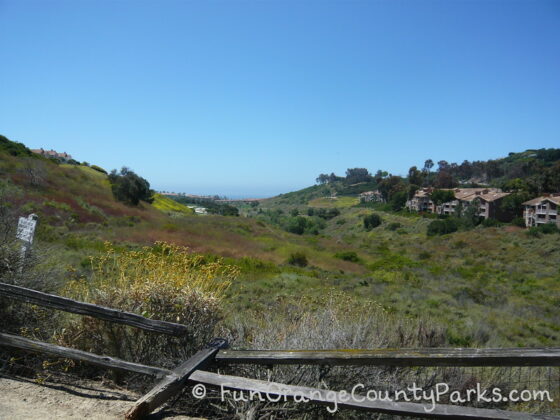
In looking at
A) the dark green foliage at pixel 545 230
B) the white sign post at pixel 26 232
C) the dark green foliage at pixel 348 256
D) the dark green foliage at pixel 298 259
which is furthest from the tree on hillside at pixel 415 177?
the white sign post at pixel 26 232

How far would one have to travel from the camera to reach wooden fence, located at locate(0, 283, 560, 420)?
2572mm

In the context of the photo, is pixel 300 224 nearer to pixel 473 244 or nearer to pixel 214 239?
pixel 473 244

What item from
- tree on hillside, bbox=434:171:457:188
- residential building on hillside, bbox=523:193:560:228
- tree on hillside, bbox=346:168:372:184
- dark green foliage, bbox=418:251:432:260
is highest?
tree on hillside, bbox=346:168:372:184

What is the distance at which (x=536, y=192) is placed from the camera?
6900 cm

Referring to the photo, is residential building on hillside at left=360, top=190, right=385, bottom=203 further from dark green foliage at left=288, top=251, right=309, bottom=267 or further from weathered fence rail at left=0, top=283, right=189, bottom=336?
weathered fence rail at left=0, top=283, right=189, bottom=336

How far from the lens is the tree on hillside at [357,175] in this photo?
18176 cm

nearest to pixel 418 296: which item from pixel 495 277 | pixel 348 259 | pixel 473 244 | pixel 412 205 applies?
pixel 495 277

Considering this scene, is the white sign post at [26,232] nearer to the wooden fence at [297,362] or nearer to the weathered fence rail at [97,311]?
the weathered fence rail at [97,311]

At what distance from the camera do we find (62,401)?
333 cm

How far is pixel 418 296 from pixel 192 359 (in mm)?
13981

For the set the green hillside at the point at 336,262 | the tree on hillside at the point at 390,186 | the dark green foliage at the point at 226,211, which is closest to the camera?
the green hillside at the point at 336,262

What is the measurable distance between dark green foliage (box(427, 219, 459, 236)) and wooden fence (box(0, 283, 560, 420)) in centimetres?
6553


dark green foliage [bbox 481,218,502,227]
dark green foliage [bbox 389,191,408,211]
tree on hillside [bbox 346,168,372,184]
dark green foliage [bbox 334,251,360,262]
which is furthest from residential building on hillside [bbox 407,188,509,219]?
tree on hillside [bbox 346,168,372,184]

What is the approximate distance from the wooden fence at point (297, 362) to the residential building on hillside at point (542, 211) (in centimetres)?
6203
